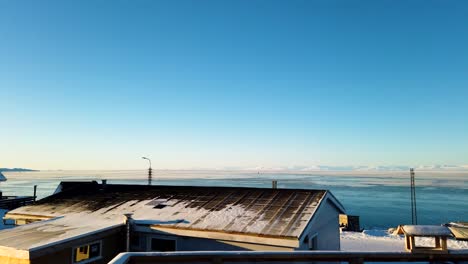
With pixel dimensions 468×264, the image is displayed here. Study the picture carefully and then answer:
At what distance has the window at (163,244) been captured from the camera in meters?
13.2

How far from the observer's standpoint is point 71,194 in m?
19.9

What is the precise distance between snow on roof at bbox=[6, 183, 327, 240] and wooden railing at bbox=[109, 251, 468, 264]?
21.1 feet

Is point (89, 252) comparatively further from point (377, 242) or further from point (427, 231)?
point (377, 242)

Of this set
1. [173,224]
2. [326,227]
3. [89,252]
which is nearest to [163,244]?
[173,224]

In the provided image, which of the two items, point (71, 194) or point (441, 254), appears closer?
point (441, 254)

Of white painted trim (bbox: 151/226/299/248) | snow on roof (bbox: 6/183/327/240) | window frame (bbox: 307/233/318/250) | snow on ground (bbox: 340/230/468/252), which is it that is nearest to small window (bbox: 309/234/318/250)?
window frame (bbox: 307/233/318/250)

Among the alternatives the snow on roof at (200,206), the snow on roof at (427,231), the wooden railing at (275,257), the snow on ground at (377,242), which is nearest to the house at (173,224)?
the snow on roof at (200,206)

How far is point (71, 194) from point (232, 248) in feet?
40.9

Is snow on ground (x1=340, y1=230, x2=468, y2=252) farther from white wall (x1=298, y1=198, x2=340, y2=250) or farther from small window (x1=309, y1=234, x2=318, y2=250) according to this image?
small window (x1=309, y1=234, x2=318, y2=250)

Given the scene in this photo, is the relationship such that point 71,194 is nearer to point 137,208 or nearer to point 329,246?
point 137,208

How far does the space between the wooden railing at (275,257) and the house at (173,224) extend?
638 cm

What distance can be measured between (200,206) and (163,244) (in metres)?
2.46

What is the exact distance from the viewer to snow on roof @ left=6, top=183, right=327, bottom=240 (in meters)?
12.5

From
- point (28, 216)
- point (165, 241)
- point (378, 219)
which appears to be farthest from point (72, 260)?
point (378, 219)
